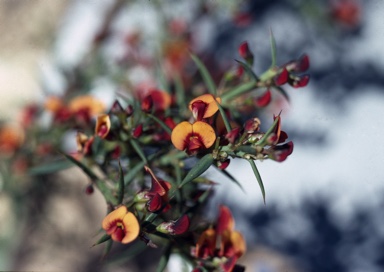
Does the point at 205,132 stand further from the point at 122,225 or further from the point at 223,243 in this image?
the point at 223,243

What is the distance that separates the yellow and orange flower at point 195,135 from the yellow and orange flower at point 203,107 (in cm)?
3

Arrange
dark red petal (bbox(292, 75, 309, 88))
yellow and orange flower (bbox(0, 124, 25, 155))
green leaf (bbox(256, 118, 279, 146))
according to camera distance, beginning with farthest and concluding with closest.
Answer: yellow and orange flower (bbox(0, 124, 25, 155)) < dark red petal (bbox(292, 75, 309, 88)) < green leaf (bbox(256, 118, 279, 146))

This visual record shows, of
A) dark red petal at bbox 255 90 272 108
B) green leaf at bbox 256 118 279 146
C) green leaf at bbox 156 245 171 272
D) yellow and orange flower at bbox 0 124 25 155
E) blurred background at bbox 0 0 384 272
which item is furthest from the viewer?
blurred background at bbox 0 0 384 272

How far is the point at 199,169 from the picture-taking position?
2.66 ft

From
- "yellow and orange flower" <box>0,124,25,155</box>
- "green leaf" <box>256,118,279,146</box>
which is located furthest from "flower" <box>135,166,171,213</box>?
"yellow and orange flower" <box>0,124,25,155</box>

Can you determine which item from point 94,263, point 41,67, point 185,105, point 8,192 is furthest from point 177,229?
point 41,67

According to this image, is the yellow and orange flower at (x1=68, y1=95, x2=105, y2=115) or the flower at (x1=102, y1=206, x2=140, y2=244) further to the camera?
the yellow and orange flower at (x1=68, y1=95, x2=105, y2=115)

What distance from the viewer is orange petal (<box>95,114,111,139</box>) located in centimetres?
101

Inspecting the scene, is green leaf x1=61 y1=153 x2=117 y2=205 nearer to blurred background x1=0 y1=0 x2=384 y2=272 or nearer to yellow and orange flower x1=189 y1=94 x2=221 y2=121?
yellow and orange flower x1=189 y1=94 x2=221 y2=121

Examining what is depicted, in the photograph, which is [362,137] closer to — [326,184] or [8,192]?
[326,184]

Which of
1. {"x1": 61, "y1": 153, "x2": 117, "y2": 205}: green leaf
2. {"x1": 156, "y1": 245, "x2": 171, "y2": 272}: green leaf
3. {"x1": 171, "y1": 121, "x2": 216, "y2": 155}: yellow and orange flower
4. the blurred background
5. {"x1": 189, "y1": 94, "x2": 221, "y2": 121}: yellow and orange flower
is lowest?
the blurred background

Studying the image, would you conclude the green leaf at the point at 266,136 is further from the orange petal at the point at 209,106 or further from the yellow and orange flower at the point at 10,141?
the yellow and orange flower at the point at 10,141

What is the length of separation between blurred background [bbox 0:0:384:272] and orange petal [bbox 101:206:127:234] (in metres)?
1.42

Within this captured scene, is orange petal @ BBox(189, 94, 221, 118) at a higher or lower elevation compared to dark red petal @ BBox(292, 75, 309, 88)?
higher
